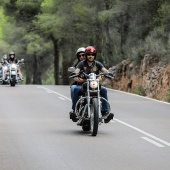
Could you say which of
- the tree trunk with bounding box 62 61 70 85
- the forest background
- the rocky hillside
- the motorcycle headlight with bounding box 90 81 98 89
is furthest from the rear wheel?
Result: the tree trunk with bounding box 62 61 70 85

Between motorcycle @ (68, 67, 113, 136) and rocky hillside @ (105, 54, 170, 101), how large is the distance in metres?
12.3

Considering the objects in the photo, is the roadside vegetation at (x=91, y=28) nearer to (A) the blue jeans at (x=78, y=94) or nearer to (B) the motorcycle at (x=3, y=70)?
(B) the motorcycle at (x=3, y=70)

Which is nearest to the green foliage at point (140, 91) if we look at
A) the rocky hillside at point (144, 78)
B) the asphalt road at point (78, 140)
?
the rocky hillside at point (144, 78)

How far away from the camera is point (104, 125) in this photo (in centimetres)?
1578

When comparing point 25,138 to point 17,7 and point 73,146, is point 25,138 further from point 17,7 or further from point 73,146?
point 17,7

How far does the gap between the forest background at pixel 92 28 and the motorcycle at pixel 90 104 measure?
48.0 feet

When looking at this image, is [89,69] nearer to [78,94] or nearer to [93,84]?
[78,94]

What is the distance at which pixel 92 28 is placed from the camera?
134 feet

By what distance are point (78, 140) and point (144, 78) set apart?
1782 centimetres

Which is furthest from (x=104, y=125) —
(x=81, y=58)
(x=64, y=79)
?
(x=64, y=79)

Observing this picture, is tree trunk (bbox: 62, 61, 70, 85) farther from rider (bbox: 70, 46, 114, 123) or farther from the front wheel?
the front wheel

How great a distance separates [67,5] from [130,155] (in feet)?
110

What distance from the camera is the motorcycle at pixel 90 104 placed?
1311 centimetres

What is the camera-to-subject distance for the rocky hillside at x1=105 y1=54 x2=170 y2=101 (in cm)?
2738
